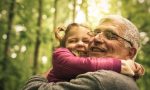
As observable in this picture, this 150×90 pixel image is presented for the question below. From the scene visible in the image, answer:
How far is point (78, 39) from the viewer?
348 cm

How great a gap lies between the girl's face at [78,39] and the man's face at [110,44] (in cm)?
30

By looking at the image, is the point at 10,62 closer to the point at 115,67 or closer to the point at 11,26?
the point at 11,26

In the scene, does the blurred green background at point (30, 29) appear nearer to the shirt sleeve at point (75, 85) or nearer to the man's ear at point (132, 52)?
the man's ear at point (132, 52)

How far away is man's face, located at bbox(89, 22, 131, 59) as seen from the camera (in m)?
3.07

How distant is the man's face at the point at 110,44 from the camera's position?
10.1 ft

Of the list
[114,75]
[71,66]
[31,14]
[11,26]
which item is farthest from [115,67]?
[31,14]

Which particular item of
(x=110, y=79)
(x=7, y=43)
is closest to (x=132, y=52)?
(x=110, y=79)

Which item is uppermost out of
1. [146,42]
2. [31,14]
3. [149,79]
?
[31,14]

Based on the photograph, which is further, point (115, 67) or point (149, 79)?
point (149, 79)

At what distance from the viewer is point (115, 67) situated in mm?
2926

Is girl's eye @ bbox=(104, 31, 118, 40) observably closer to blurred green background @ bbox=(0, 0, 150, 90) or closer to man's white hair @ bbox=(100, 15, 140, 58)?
man's white hair @ bbox=(100, 15, 140, 58)

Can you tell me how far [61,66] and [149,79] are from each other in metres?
9.50

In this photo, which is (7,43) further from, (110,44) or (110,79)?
(110,79)

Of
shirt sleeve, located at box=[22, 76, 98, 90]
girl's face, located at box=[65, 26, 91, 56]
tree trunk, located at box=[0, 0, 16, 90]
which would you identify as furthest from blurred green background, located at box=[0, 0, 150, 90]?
shirt sleeve, located at box=[22, 76, 98, 90]
